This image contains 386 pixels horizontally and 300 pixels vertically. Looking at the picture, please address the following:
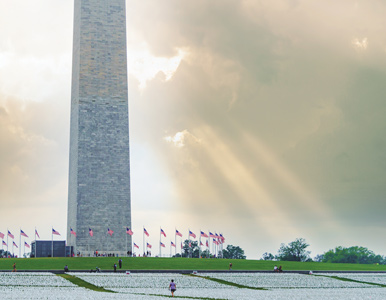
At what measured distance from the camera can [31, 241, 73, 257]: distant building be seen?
281ft

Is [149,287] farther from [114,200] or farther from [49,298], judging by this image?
[114,200]

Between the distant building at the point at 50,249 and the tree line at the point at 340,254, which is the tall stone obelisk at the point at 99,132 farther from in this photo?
the tree line at the point at 340,254

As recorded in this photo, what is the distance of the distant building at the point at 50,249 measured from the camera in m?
85.8

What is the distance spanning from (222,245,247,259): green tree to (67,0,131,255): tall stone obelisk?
188ft

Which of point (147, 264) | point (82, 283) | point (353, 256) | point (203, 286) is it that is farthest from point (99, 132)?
point (353, 256)

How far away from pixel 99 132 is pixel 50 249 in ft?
57.7

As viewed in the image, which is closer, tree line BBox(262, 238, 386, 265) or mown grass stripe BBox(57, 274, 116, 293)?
mown grass stripe BBox(57, 274, 116, 293)

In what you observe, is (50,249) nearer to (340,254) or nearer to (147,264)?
(147,264)

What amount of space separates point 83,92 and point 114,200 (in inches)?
635

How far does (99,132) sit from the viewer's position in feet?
291

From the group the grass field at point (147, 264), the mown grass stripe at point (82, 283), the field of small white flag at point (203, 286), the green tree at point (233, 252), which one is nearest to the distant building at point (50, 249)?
the grass field at point (147, 264)

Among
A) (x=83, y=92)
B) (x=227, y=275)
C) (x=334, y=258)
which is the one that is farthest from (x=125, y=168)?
(x=334, y=258)

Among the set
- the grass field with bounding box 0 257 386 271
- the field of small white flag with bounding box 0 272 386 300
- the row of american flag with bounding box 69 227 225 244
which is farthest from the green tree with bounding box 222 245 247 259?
the field of small white flag with bounding box 0 272 386 300

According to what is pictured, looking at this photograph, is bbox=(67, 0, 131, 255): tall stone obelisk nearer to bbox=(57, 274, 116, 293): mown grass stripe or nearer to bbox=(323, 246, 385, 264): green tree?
bbox=(57, 274, 116, 293): mown grass stripe
